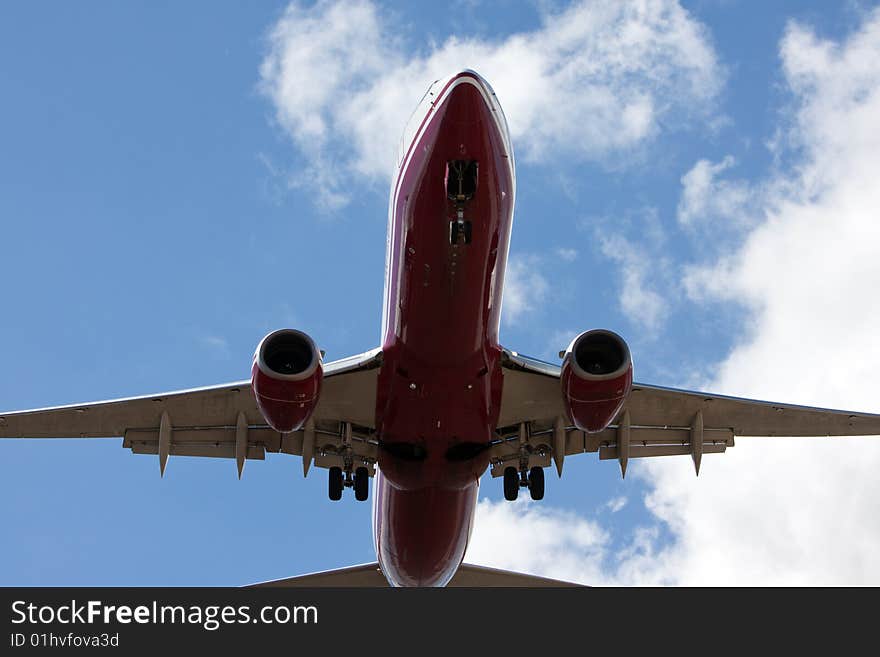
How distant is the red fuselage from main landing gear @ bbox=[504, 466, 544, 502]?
1.12m

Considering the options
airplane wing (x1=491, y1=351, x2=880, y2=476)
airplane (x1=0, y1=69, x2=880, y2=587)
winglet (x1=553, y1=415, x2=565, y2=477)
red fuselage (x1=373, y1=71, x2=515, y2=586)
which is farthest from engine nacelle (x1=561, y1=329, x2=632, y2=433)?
winglet (x1=553, y1=415, x2=565, y2=477)

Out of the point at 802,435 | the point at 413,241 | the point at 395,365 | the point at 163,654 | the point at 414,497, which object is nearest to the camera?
the point at 163,654

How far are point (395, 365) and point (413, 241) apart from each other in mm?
2403

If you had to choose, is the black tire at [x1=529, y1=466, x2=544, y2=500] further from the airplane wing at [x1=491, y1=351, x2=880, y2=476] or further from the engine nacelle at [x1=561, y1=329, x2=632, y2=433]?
the engine nacelle at [x1=561, y1=329, x2=632, y2=433]

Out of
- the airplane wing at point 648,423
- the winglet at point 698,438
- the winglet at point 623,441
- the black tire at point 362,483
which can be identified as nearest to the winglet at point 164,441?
the black tire at point 362,483

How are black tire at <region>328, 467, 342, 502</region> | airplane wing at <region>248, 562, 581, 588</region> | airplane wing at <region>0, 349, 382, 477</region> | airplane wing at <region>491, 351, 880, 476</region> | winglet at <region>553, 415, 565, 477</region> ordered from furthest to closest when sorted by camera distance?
1. airplane wing at <region>248, 562, 581, 588</region>
2. black tire at <region>328, 467, 342, 502</region>
3. winglet at <region>553, 415, 565, 477</region>
4. airplane wing at <region>491, 351, 880, 476</region>
5. airplane wing at <region>0, 349, 382, 477</region>

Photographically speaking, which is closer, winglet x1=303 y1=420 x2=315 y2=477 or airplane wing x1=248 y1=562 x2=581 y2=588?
winglet x1=303 y1=420 x2=315 y2=477

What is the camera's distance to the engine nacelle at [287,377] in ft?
61.4

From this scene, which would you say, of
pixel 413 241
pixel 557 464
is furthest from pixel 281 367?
pixel 557 464

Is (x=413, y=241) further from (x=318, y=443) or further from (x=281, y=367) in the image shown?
(x=318, y=443)

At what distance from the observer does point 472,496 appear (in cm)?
2209

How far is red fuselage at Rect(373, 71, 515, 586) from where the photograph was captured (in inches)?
687

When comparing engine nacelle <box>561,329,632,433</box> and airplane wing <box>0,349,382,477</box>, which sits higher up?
airplane wing <box>0,349,382,477</box>

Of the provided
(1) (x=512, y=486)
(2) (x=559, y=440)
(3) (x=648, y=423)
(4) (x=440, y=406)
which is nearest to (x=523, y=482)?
(1) (x=512, y=486)
